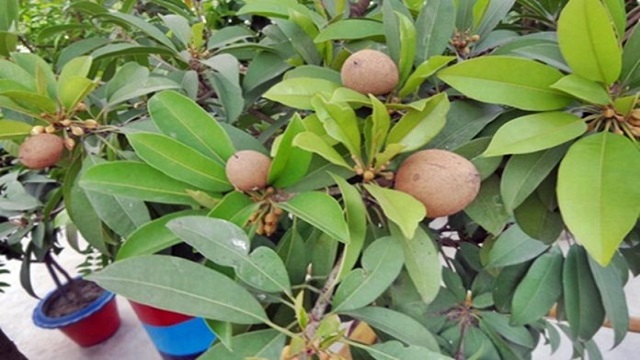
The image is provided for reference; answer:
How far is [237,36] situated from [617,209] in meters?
0.43

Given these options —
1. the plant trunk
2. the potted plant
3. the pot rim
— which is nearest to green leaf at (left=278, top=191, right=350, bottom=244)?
the potted plant

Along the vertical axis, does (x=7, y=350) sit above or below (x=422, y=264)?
below

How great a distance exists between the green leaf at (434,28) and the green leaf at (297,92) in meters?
0.09

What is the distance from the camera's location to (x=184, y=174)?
0.37m

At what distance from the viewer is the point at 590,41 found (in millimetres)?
315

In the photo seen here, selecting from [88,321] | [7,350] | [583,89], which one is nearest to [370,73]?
[583,89]

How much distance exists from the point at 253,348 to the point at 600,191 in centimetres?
24

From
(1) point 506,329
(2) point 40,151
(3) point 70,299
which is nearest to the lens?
(2) point 40,151

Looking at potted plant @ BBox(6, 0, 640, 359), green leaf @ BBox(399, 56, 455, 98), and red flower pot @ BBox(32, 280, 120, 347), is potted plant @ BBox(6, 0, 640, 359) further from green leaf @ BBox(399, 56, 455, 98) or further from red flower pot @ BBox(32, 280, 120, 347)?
red flower pot @ BBox(32, 280, 120, 347)

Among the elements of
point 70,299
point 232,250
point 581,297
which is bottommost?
point 70,299

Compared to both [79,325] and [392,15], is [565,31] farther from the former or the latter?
[79,325]

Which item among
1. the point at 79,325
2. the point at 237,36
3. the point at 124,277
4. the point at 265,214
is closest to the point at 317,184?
the point at 265,214

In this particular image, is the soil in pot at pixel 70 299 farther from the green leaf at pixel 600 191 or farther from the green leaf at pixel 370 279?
the green leaf at pixel 600 191

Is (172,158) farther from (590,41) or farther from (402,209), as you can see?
(590,41)
